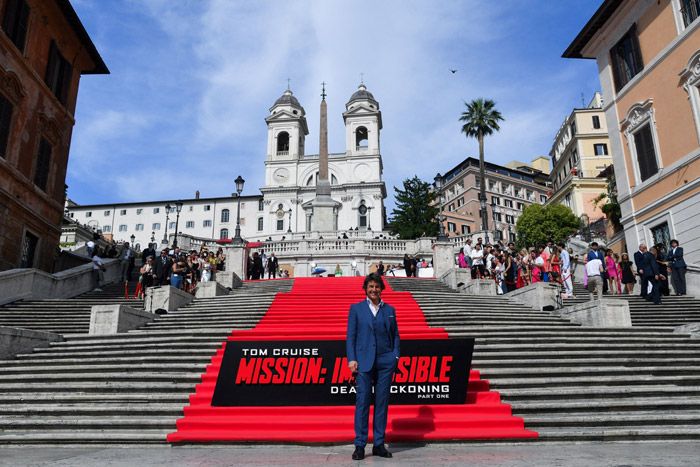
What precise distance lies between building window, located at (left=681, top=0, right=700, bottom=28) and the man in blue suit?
18939 mm

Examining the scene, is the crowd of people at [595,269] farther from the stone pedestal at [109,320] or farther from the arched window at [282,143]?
the arched window at [282,143]

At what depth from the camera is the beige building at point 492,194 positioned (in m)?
82.7

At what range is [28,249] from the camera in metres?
20.4

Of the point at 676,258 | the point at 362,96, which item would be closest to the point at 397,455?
the point at 676,258

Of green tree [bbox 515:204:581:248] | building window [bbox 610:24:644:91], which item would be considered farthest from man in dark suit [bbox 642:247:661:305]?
green tree [bbox 515:204:581:248]

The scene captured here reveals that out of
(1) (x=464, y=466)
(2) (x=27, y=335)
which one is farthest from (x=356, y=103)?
(1) (x=464, y=466)

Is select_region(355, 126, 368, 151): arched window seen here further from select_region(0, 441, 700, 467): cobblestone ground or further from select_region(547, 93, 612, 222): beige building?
select_region(0, 441, 700, 467): cobblestone ground

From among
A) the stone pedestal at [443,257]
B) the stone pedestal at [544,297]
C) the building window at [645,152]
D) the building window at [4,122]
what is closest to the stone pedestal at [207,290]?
the building window at [4,122]

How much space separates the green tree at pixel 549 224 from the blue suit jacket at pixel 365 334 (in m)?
46.3

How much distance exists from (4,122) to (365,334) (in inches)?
A: 779

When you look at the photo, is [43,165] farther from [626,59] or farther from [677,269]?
[626,59]

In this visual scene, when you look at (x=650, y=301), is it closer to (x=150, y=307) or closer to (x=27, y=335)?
(x=150, y=307)

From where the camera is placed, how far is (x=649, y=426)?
6.17m

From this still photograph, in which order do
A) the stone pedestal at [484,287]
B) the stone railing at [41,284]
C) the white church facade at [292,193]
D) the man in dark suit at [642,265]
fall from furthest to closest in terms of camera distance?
the white church facade at [292,193] < the stone pedestal at [484,287] < the stone railing at [41,284] < the man in dark suit at [642,265]
